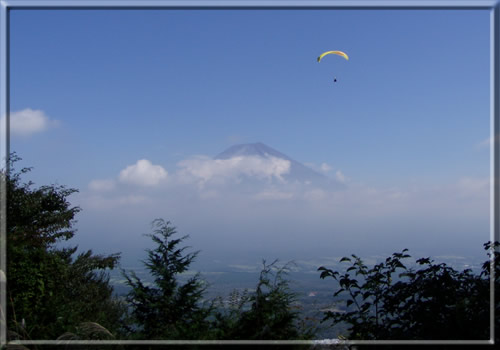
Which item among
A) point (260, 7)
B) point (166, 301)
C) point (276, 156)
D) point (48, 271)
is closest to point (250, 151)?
point (276, 156)

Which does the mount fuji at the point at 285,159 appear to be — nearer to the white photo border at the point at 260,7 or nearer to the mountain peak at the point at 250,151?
the mountain peak at the point at 250,151

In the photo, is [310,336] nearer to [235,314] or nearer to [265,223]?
[235,314]

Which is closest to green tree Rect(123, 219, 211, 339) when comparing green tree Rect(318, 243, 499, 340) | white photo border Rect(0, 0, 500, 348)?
white photo border Rect(0, 0, 500, 348)

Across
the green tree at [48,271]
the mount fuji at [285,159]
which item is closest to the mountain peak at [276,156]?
the mount fuji at [285,159]

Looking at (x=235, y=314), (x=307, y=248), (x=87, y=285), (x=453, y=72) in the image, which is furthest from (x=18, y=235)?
(x=453, y=72)

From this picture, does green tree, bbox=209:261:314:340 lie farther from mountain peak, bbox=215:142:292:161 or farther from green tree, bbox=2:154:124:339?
mountain peak, bbox=215:142:292:161
